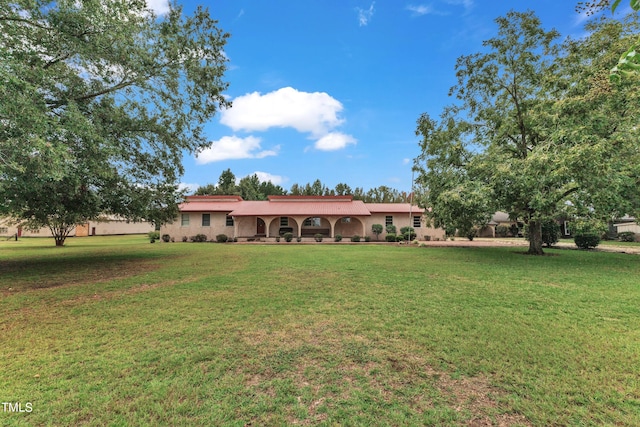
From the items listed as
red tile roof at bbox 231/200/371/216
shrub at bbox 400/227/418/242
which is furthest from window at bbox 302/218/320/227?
shrub at bbox 400/227/418/242

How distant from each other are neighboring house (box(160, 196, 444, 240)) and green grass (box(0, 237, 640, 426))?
64.3ft

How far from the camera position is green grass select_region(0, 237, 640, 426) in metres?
2.84

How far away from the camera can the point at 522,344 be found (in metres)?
4.24

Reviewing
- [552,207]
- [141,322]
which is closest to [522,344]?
[141,322]

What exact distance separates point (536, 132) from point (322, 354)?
597 inches

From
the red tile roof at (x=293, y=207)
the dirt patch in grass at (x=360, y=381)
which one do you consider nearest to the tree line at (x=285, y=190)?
the red tile roof at (x=293, y=207)

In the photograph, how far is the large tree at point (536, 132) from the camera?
1107cm

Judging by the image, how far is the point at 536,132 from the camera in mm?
→ 13938

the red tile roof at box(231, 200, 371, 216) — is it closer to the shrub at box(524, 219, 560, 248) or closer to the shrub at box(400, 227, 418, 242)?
the shrub at box(400, 227, 418, 242)

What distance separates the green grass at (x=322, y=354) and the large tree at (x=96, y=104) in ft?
11.0

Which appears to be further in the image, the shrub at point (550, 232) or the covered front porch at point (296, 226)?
the covered front porch at point (296, 226)

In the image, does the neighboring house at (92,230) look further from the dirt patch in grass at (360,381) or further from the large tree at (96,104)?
the dirt patch in grass at (360,381)

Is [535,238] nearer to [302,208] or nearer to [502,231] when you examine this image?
[302,208]

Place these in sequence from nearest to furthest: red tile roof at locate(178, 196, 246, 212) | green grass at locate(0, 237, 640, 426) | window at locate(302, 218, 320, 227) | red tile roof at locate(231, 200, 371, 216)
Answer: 1. green grass at locate(0, 237, 640, 426)
2. red tile roof at locate(231, 200, 371, 216)
3. red tile roof at locate(178, 196, 246, 212)
4. window at locate(302, 218, 320, 227)
